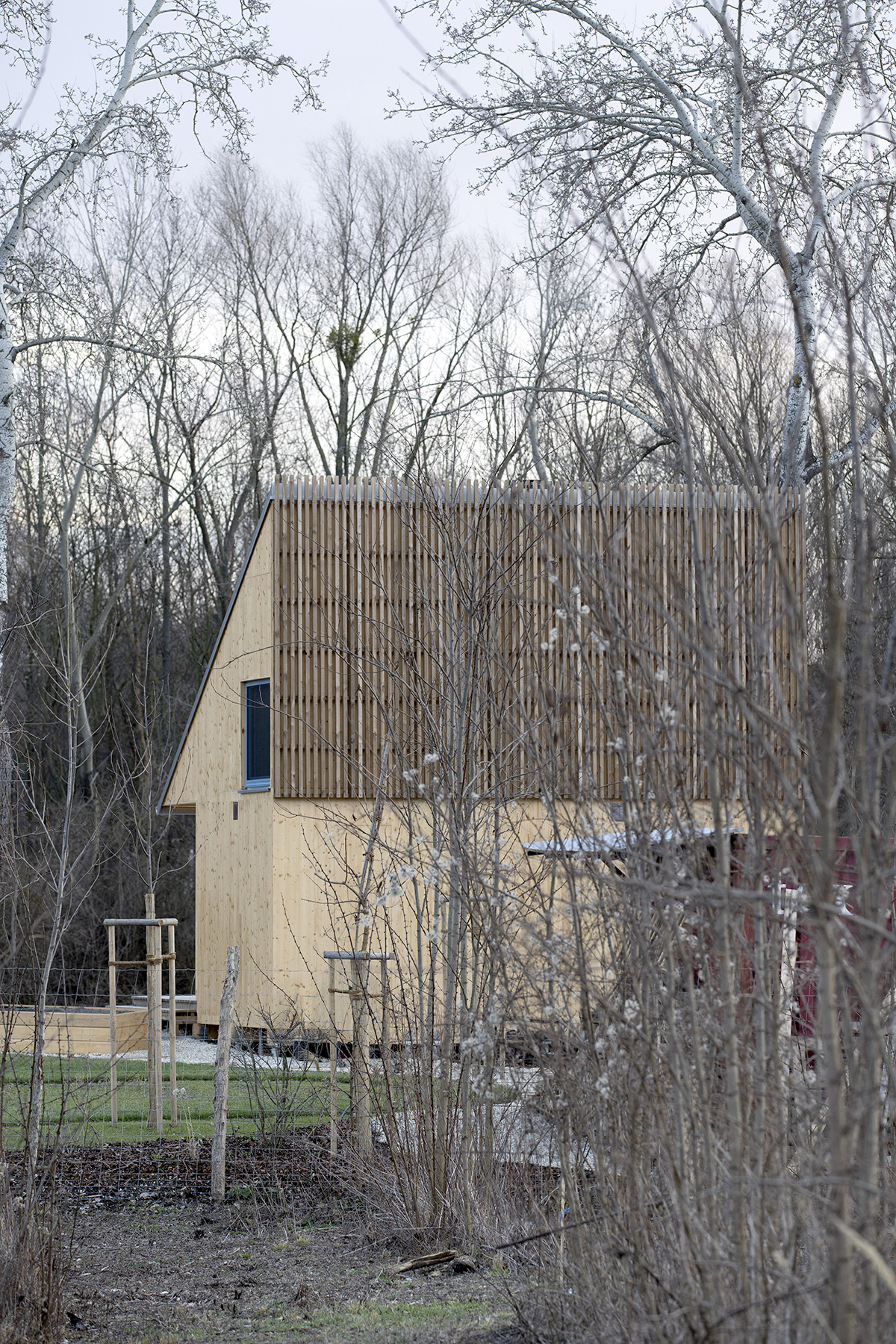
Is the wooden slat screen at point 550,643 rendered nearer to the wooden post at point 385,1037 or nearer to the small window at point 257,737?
the small window at point 257,737

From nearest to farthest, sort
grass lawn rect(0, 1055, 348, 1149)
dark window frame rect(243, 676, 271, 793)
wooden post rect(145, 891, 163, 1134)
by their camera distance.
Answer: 1. grass lawn rect(0, 1055, 348, 1149)
2. wooden post rect(145, 891, 163, 1134)
3. dark window frame rect(243, 676, 271, 793)

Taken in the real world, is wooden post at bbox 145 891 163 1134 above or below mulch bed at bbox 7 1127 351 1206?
above

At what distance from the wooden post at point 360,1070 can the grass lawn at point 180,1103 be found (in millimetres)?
638

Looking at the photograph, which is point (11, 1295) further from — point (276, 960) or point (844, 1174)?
point (276, 960)

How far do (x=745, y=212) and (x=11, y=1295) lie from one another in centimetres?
1355

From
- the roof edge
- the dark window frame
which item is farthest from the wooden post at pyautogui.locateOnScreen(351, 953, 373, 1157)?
the roof edge

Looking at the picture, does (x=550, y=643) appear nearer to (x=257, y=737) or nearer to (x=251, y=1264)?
(x=251, y=1264)

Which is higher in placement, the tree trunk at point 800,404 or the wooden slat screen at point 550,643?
the tree trunk at point 800,404

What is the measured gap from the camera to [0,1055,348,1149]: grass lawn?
8.47m

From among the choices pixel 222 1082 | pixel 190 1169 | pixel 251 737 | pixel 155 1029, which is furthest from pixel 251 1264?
pixel 251 737

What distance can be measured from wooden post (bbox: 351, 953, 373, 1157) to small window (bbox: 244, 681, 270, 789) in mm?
8099

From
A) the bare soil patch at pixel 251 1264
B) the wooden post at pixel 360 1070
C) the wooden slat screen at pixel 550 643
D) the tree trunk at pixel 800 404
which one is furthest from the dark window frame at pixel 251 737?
the wooden post at pixel 360 1070

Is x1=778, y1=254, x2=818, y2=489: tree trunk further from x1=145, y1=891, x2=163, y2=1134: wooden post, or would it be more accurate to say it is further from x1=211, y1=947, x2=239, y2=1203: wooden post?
x1=211, y1=947, x2=239, y2=1203: wooden post

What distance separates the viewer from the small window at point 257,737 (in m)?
15.4
